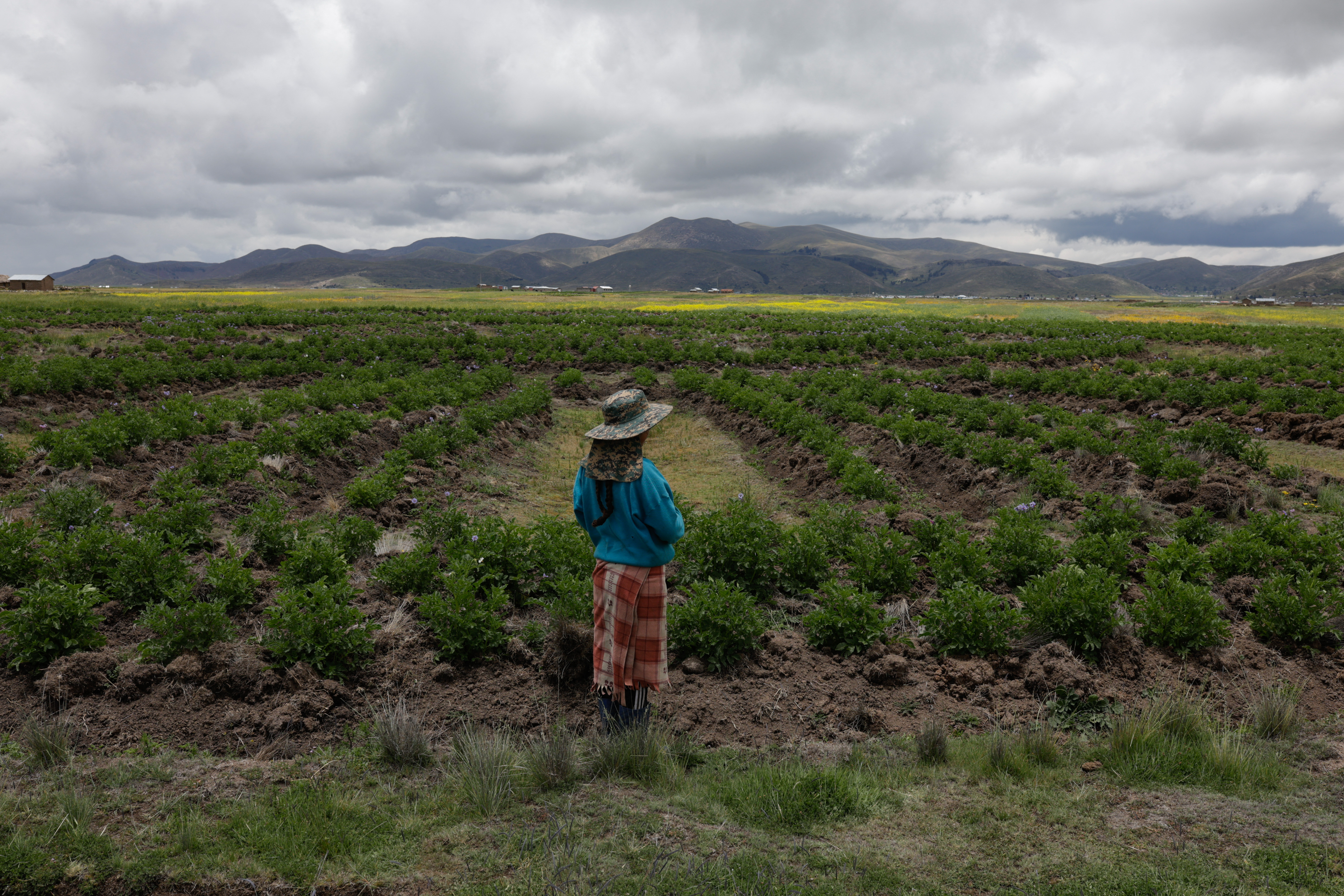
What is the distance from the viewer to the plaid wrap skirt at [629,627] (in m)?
4.88

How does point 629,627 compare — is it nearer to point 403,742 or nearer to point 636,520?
point 636,520

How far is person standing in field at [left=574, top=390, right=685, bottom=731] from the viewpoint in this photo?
4.73 meters

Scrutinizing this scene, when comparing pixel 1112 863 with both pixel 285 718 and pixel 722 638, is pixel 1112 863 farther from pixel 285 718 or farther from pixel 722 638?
pixel 285 718

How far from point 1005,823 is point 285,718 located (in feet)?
16.9

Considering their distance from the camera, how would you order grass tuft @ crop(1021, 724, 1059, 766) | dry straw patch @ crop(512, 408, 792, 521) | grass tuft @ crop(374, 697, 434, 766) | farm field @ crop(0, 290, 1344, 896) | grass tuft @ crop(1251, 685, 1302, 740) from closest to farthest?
farm field @ crop(0, 290, 1344, 896)
grass tuft @ crop(374, 697, 434, 766)
grass tuft @ crop(1021, 724, 1059, 766)
grass tuft @ crop(1251, 685, 1302, 740)
dry straw patch @ crop(512, 408, 792, 521)

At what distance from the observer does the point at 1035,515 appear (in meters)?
9.12

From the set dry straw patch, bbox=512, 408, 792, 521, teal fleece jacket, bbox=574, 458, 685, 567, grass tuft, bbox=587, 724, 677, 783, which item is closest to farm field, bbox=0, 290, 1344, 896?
grass tuft, bbox=587, 724, 677, 783

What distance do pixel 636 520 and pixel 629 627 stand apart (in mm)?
774

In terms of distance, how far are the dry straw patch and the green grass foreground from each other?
4.94 meters

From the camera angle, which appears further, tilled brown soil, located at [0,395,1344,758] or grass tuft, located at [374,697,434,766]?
Answer: tilled brown soil, located at [0,395,1344,758]

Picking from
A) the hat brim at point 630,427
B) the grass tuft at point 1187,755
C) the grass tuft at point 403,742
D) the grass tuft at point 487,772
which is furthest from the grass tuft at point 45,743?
the grass tuft at point 1187,755

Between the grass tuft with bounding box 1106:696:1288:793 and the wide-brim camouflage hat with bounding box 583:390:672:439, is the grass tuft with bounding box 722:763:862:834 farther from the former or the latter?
the wide-brim camouflage hat with bounding box 583:390:672:439

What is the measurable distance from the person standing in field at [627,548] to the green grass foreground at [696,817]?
1.38 feet

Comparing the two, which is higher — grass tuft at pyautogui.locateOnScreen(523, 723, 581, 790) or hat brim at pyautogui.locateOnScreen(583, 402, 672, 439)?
hat brim at pyautogui.locateOnScreen(583, 402, 672, 439)
